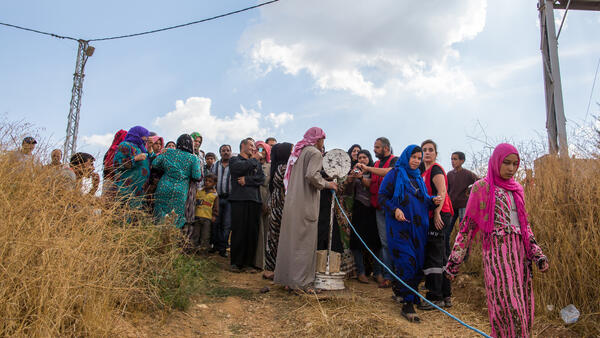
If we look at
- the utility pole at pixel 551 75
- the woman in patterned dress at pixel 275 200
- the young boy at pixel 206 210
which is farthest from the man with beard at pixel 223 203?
the utility pole at pixel 551 75

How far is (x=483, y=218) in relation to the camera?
9.66 ft

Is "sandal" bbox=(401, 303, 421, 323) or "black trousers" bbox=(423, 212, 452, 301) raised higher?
"black trousers" bbox=(423, 212, 452, 301)

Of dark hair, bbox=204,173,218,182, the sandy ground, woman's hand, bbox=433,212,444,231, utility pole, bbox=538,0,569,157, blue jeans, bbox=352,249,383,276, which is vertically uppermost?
utility pole, bbox=538,0,569,157

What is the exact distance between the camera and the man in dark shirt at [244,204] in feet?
18.4

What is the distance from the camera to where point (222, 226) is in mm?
6844

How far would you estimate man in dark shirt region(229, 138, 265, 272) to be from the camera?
5621 mm

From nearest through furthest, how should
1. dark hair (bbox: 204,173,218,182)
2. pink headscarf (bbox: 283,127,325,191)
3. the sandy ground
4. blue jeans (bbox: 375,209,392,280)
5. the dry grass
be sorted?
the sandy ground
the dry grass
pink headscarf (bbox: 283,127,325,191)
blue jeans (bbox: 375,209,392,280)
dark hair (bbox: 204,173,218,182)

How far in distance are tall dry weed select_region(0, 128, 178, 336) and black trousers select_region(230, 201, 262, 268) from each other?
1.49 meters

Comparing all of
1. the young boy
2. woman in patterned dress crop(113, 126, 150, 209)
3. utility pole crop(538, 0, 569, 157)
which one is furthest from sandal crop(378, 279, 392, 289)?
utility pole crop(538, 0, 569, 157)

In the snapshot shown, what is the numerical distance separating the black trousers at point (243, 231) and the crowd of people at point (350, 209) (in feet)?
0.05

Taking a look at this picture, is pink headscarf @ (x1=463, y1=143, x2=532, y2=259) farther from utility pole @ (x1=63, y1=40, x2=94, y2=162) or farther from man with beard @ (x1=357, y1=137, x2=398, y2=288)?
utility pole @ (x1=63, y1=40, x2=94, y2=162)

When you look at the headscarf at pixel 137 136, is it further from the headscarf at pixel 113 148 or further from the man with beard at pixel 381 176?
the man with beard at pixel 381 176

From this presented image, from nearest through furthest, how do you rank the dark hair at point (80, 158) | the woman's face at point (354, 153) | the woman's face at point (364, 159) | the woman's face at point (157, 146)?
the dark hair at point (80, 158), the woman's face at point (364, 159), the woman's face at point (157, 146), the woman's face at point (354, 153)

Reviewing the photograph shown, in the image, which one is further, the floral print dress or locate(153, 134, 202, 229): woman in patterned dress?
locate(153, 134, 202, 229): woman in patterned dress
